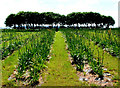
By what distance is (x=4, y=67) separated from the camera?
26.6 feet

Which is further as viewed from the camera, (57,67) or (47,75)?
(57,67)

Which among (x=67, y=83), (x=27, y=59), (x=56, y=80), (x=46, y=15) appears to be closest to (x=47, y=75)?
(x=56, y=80)

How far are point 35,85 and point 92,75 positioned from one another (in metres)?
2.95

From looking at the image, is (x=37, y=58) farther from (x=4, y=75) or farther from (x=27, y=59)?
(x=4, y=75)

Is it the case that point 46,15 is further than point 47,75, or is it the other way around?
point 46,15

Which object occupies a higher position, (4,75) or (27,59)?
(27,59)

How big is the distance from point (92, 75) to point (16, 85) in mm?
3785

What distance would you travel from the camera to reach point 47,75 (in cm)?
682

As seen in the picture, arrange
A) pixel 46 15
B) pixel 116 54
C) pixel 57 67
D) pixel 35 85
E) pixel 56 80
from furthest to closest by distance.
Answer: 1. pixel 46 15
2. pixel 116 54
3. pixel 57 67
4. pixel 56 80
5. pixel 35 85

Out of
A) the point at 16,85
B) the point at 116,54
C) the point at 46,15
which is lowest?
the point at 16,85

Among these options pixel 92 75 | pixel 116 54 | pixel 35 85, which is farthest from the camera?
pixel 116 54

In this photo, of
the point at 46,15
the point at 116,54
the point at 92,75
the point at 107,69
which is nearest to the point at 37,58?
the point at 92,75

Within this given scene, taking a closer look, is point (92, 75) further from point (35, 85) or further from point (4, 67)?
point (4, 67)

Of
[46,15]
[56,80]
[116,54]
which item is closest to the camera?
[56,80]
